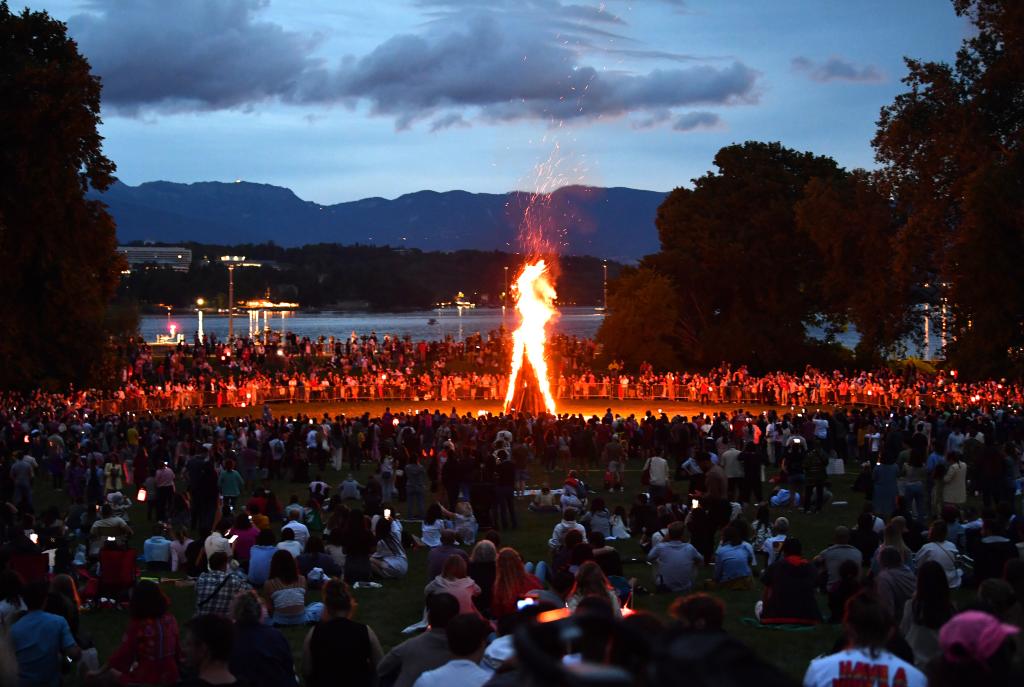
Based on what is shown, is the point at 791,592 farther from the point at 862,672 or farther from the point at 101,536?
the point at 101,536

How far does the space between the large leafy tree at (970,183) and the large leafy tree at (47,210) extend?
3024 cm

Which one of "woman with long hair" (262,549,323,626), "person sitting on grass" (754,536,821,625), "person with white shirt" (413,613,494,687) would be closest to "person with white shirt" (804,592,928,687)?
"person with white shirt" (413,613,494,687)

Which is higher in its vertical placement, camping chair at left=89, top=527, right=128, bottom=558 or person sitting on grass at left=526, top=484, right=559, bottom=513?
camping chair at left=89, top=527, right=128, bottom=558

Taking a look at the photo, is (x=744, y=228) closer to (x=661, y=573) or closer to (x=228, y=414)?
(x=228, y=414)

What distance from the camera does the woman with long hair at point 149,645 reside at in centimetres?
809

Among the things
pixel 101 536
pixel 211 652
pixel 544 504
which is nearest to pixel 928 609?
pixel 211 652

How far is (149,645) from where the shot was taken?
27.0 ft

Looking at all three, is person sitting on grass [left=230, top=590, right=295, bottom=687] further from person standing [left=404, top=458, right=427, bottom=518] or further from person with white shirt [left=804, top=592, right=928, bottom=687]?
person standing [left=404, top=458, right=427, bottom=518]

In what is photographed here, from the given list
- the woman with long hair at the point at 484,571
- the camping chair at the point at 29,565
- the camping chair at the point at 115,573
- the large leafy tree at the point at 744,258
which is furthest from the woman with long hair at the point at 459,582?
the large leafy tree at the point at 744,258

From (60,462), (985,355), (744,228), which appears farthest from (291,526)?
A: (744,228)

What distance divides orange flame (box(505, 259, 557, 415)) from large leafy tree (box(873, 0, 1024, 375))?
15.4 meters

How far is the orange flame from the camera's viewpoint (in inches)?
1529

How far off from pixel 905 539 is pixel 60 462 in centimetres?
1987

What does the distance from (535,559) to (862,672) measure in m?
11.9
